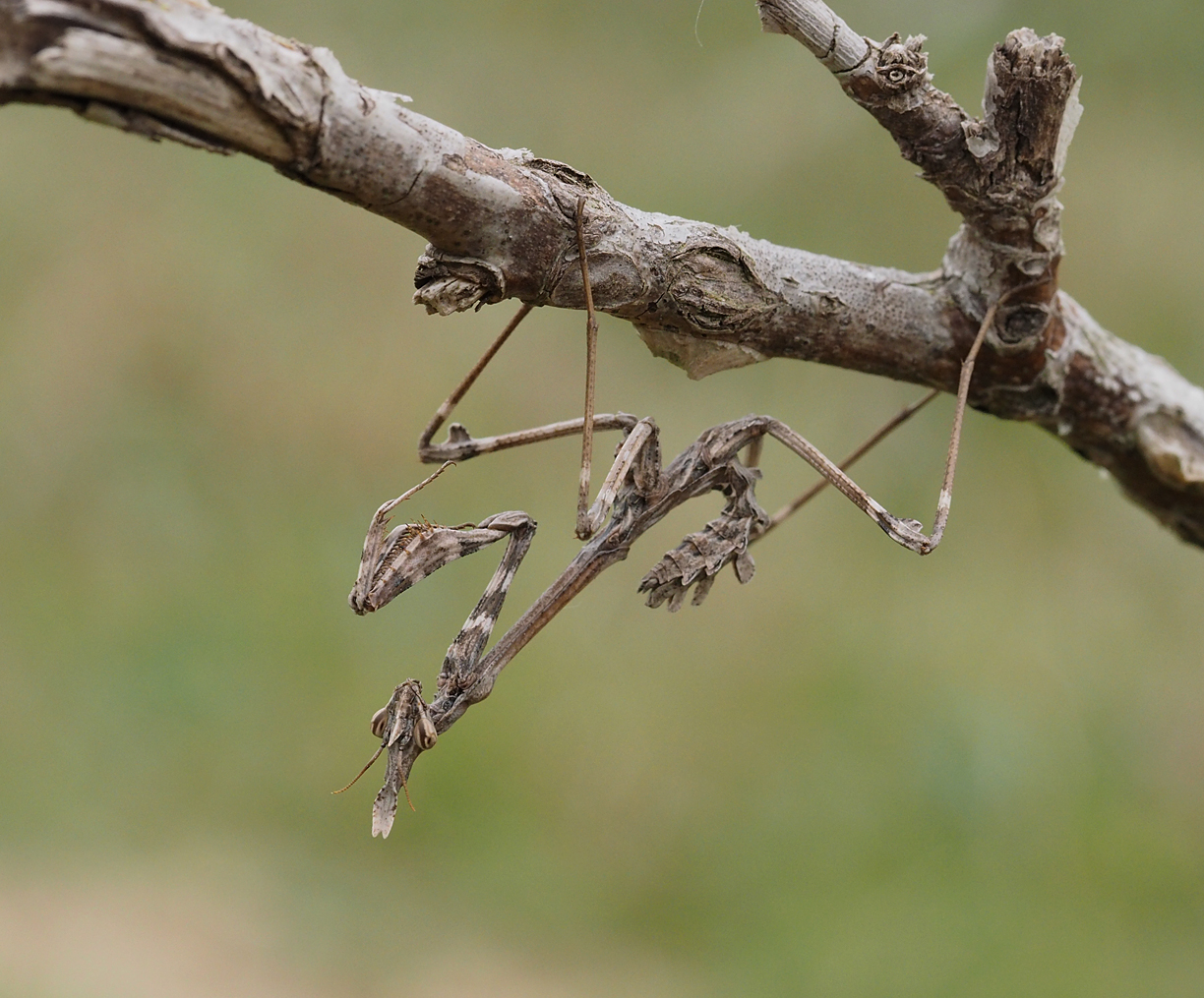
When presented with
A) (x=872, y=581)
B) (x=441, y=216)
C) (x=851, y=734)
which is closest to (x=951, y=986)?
(x=851, y=734)

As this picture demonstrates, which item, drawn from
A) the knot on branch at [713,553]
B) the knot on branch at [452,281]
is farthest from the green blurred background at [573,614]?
the knot on branch at [452,281]

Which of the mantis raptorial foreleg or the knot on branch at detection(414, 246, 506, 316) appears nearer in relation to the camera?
the knot on branch at detection(414, 246, 506, 316)

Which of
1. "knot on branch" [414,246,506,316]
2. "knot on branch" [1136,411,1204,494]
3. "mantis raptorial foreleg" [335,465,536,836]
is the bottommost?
"mantis raptorial foreleg" [335,465,536,836]

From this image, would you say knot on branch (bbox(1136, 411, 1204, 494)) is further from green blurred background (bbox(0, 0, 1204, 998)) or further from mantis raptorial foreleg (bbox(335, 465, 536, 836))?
green blurred background (bbox(0, 0, 1204, 998))

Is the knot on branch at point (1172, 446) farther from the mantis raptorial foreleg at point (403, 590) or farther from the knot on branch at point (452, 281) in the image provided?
the knot on branch at point (452, 281)

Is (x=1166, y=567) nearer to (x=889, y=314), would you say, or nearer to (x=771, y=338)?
(x=889, y=314)

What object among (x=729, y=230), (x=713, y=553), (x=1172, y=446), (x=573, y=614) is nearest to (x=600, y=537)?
(x=713, y=553)

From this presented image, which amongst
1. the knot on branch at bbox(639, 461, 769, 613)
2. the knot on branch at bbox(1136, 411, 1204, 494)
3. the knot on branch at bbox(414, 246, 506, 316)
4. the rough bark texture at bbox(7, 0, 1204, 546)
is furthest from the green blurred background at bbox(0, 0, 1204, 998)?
the knot on branch at bbox(414, 246, 506, 316)

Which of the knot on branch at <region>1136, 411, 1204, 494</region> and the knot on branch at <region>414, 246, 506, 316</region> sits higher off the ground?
the knot on branch at <region>1136, 411, 1204, 494</region>
